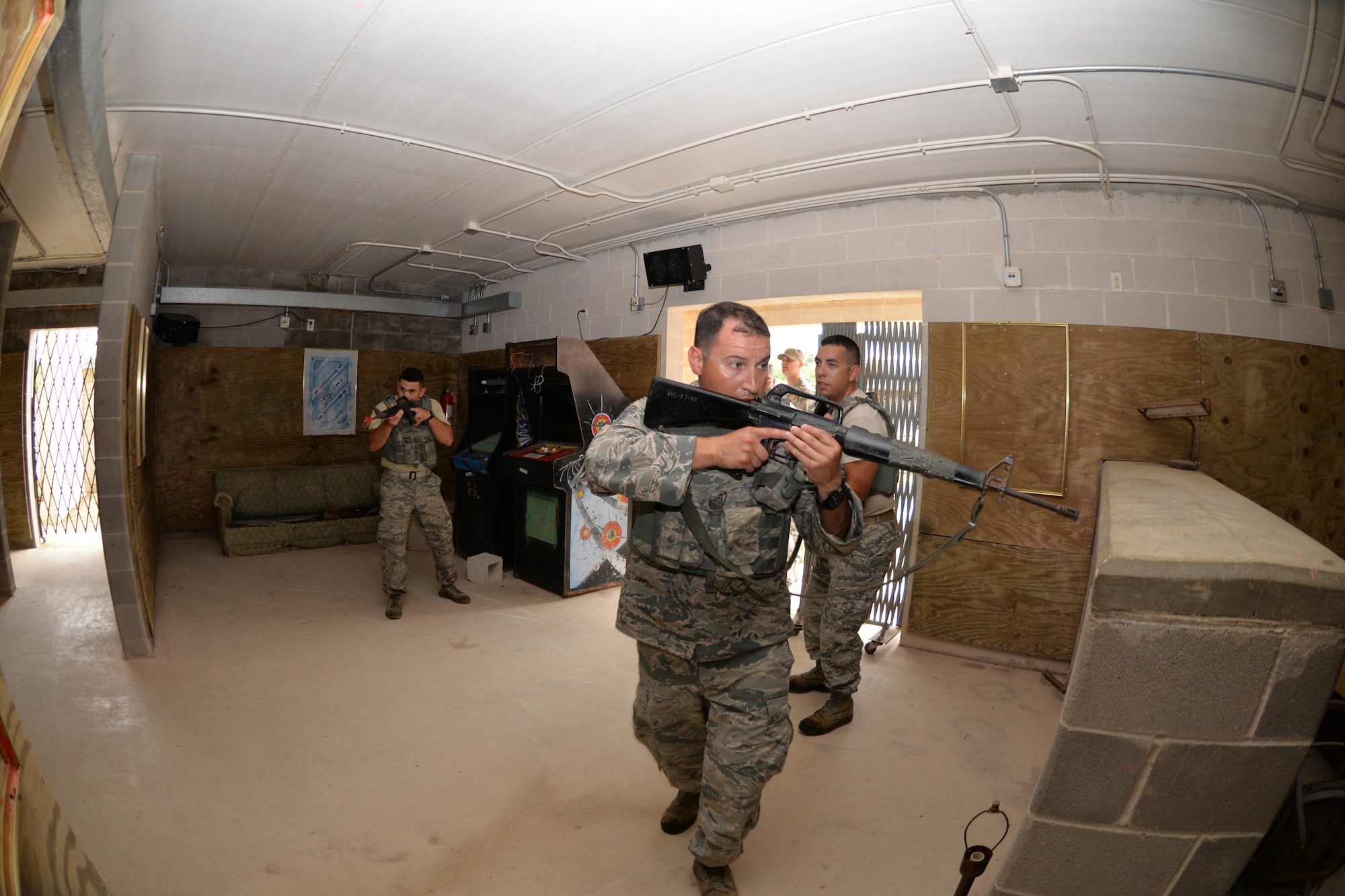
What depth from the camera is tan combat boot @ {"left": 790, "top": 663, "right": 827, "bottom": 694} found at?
3.12m

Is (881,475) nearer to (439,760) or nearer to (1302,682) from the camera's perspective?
(1302,682)

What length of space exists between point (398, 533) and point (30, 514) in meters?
3.75

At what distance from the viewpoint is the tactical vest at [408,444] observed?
424cm

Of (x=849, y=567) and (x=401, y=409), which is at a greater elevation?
(x=401, y=409)

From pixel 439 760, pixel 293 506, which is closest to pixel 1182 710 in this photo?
pixel 439 760

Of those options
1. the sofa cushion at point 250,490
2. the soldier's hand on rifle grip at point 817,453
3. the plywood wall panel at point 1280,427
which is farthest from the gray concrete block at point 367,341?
the plywood wall panel at point 1280,427

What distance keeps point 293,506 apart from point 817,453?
6.20 m

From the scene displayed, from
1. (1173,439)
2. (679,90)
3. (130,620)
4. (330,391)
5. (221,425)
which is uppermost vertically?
(679,90)

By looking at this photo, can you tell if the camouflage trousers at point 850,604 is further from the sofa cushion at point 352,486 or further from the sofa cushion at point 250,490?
the sofa cushion at point 250,490

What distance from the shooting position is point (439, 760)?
7.94 feet

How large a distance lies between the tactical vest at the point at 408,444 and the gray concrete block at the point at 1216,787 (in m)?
4.12

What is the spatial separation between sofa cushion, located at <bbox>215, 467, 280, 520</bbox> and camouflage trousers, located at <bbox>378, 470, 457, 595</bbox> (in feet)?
8.65

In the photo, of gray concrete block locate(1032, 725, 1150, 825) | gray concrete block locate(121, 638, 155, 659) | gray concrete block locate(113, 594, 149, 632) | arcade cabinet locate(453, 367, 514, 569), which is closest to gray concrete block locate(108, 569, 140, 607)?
gray concrete block locate(113, 594, 149, 632)

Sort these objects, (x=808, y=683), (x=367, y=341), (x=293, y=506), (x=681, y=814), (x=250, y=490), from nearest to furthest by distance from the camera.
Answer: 1. (x=681, y=814)
2. (x=808, y=683)
3. (x=250, y=490)
4. (x=293, y=506)
5. (x=367, y=341)
